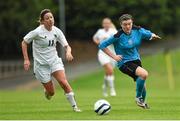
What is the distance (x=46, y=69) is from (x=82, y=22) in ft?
200

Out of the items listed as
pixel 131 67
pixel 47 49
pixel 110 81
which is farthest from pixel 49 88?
pixel 110 81

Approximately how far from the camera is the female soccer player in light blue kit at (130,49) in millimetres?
18000

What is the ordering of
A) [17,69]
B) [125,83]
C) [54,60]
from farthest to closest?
[17,69], [125,83], [54,60]

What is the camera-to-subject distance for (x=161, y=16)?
7781 centimetres

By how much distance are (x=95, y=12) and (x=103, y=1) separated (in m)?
1.48

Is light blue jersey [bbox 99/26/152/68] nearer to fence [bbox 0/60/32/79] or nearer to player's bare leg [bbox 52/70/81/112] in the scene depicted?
player's bare leg [bbox 52/70/81/112]

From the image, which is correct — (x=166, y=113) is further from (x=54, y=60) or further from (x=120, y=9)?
(x=120, y=9)

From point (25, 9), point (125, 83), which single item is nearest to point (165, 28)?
Result: point (25, 9)

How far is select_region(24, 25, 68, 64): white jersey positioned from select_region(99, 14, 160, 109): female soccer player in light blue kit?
1166mm

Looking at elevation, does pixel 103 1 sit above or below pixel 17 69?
above

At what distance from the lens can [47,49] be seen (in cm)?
1808

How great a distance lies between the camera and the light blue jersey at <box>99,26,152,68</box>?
59.7 feet

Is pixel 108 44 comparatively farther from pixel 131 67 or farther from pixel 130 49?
pixel 131 67

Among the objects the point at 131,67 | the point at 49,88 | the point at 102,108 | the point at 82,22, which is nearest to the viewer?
the point at 102,108
